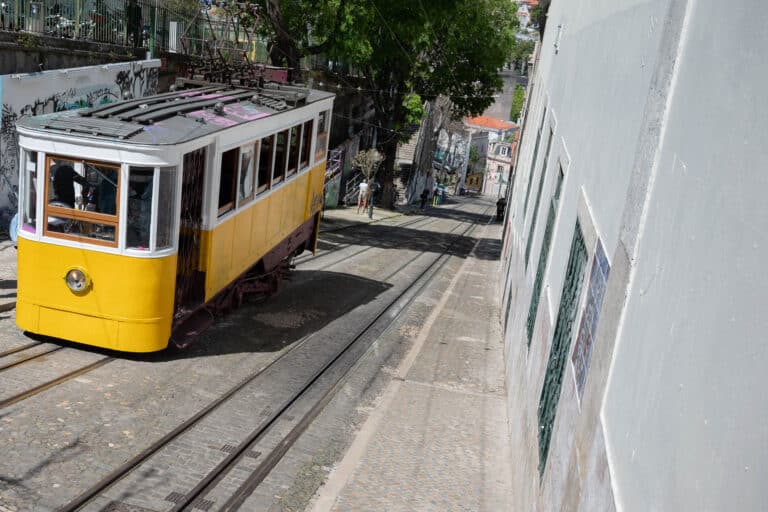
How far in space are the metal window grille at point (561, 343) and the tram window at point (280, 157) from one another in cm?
632

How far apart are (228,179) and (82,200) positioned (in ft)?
6.81

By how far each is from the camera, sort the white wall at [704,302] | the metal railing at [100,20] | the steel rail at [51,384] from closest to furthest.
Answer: the white wall at [704,302] → the steel rail at [51,384] → the metal railing at [100,20]

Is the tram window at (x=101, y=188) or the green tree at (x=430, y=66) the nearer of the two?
the tram window at (x=101, y=188)

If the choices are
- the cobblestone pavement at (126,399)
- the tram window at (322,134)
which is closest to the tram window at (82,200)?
the cobblestone pavement at (126,399)

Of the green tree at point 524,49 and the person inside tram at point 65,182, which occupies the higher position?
the green tree at point 524,49

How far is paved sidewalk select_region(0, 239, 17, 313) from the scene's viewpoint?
1103cm

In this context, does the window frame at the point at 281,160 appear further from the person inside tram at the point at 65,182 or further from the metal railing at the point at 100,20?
the metal railing at the point at 100,20

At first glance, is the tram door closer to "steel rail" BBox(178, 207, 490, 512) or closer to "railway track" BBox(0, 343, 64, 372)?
"railway track" BBox(0, 343, 64, 372)

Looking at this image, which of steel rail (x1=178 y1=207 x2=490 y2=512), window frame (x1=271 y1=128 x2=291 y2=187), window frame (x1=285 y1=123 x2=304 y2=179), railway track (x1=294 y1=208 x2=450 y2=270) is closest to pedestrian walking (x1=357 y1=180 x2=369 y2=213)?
railway track (x1=294 y1=208 x2=450 y2=270)

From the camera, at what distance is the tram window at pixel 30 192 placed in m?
9.27

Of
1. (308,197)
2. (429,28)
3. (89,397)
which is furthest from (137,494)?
(429,28)

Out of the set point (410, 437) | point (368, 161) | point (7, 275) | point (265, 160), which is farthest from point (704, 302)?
point (368, 161)

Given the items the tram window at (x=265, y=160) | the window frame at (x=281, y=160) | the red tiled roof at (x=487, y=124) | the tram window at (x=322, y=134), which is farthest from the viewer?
the red tiled roof at (x=487, y=124)

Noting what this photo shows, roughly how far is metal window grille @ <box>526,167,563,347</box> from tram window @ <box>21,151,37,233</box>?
5798mm
